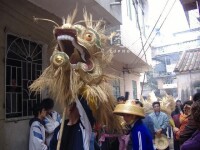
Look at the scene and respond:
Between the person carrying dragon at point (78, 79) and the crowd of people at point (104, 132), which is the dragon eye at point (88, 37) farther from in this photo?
the crowd of people at point (104, 132)

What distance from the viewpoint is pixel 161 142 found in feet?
20.6

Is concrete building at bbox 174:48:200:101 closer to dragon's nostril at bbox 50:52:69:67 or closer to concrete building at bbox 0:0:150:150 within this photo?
concrete building at bbox 0:0:150:150

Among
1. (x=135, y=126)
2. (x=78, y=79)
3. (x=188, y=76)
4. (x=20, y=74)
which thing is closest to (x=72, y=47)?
(x=78, y=79)

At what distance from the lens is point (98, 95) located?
2721mm

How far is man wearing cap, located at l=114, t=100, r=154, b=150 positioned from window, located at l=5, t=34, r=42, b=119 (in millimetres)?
2019

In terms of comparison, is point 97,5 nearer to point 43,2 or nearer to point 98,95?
point 43,2

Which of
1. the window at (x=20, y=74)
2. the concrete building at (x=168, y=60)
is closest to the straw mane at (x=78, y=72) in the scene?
the window at (x=20, y=74)

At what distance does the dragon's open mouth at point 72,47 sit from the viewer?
252cm

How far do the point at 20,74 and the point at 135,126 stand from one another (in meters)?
2.34

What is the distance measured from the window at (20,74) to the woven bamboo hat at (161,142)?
2953 mm

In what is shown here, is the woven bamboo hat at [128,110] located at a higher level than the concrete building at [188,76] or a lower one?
lower

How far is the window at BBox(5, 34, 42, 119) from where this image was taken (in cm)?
425

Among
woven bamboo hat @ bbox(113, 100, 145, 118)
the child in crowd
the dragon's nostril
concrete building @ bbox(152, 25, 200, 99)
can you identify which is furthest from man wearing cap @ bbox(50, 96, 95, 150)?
concrete building @ bbox(152, 25, 200, 99)

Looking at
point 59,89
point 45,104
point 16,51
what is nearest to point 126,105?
point 59,89
